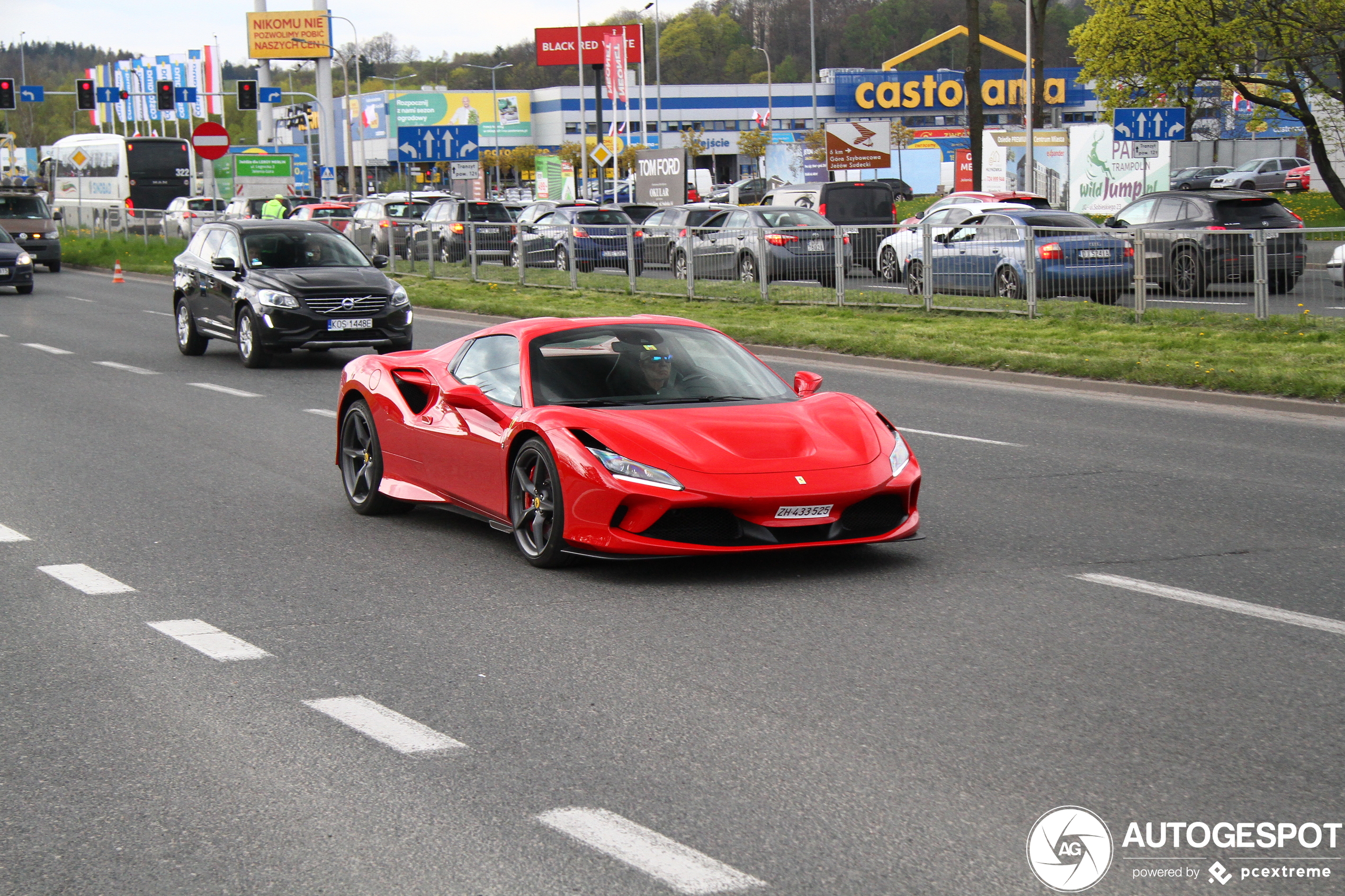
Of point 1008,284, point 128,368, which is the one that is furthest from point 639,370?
point 1008,284

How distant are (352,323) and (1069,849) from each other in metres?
15.1

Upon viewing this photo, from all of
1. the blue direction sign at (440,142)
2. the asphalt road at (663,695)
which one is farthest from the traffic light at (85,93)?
the asphalt road at (663,695)

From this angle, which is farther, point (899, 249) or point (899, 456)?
point (899, 249)

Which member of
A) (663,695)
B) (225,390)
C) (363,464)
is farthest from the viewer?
(225,390)

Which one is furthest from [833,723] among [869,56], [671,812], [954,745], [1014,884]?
[869,56]

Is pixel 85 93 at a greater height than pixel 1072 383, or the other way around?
pixel 85 93

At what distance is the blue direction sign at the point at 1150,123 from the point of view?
3494 centimetres

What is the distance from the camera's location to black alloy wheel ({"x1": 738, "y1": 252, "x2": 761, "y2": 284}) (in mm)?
25953

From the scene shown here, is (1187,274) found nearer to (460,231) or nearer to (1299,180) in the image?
(460,231)

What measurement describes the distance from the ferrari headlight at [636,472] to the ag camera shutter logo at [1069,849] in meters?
3.02

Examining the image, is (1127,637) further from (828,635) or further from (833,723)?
(833,723)

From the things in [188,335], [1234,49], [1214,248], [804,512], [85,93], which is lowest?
[804,512]

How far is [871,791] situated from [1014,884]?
69cm

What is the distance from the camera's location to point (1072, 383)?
52.6ft
